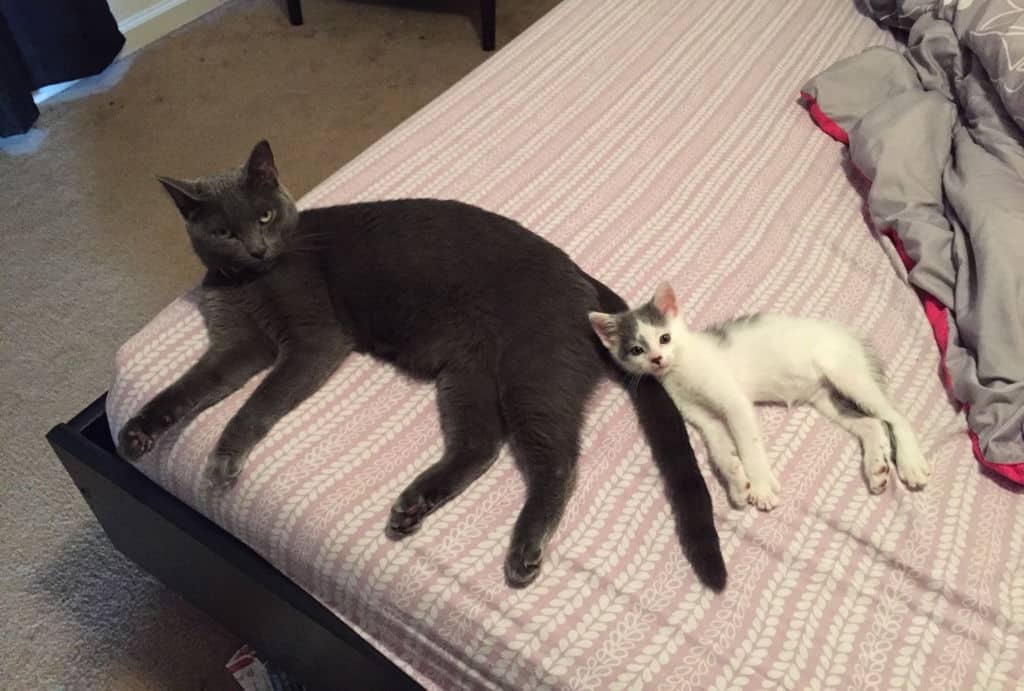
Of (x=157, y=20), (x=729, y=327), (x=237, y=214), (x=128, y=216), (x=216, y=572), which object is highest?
(x=237, y=214)

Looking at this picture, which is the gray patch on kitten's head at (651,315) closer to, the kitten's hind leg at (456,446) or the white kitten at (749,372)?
the white kitten at (749,372)

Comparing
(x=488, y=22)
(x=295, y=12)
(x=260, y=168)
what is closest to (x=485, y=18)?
(x=488, y=22)

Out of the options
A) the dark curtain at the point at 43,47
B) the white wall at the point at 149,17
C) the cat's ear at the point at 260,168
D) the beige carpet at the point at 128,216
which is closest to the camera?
the cat's ear at the point at 260,168

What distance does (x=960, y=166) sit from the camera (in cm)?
138

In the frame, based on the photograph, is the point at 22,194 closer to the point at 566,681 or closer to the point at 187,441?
the point at 187,441

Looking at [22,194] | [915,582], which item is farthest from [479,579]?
[22,194]

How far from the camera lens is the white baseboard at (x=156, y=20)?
2.86 m

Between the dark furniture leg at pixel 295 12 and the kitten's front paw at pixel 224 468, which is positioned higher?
the kitten's front paw at pixel 224 468

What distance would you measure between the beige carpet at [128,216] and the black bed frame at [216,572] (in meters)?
0.21

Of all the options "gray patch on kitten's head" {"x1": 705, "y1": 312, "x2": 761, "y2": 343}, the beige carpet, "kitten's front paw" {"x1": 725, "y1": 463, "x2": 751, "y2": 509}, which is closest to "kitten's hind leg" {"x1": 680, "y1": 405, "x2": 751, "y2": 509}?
"kitten's front paw" {"x1": 725, "y1": 463, "x2": 751, "y2": 509}

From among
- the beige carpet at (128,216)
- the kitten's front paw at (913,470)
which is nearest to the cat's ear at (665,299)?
the kitten's front paw at (913,470)

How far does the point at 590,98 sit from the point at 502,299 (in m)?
0.71

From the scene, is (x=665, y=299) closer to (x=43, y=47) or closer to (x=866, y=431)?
(x=866, y=431)

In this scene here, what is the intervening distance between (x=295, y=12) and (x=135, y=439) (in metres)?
2.41
